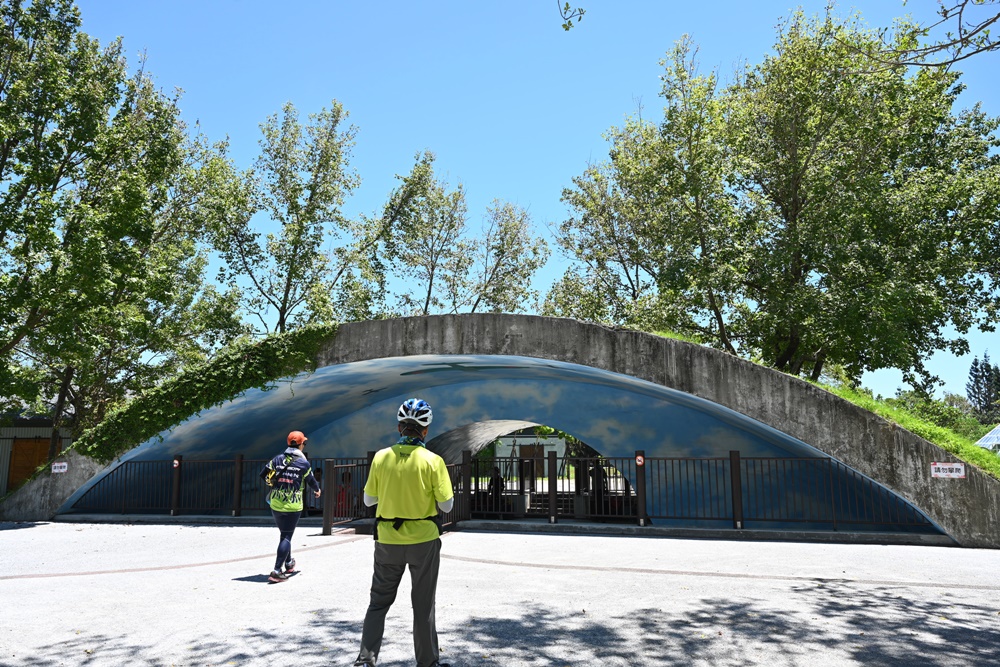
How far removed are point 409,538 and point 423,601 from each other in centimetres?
39

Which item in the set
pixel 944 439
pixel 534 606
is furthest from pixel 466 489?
pixel 944 439

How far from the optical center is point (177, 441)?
19.1 m

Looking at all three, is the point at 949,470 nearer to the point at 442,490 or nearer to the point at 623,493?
the point at 623,493

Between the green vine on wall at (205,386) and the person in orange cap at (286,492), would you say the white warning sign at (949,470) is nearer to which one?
the person in orange cap at (286,492)

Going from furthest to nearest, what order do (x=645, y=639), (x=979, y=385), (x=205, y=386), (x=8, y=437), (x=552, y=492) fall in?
1. (x=979, y=385)
2. (x=8, y=437)
3. (x=205, y=386)
4. (x=552, y=492)
5. (x=645, y=639)

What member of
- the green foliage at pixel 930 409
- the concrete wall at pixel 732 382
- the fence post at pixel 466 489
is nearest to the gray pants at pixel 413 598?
the concrete wall at pixel 732 382

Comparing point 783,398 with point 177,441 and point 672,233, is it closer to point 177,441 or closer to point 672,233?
point 672,233

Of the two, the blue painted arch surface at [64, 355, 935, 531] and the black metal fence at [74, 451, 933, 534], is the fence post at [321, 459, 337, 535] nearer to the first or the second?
the black metal fence at [74, 451, 933, 534]

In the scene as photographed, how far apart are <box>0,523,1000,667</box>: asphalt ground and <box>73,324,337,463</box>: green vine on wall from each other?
17.7 ft

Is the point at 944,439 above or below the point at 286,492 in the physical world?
above

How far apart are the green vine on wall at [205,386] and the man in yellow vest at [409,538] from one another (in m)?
11.7

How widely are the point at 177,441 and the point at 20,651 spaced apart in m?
14.9

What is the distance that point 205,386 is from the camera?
658 inches

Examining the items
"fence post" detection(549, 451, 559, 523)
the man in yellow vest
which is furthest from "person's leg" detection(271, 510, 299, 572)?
"fence post" detection(549, 451, 559, 523)
